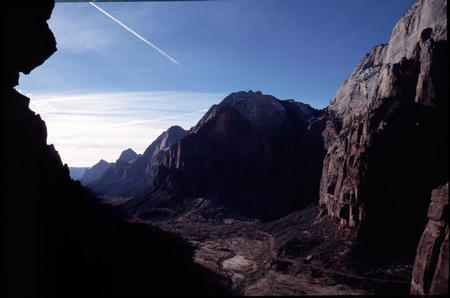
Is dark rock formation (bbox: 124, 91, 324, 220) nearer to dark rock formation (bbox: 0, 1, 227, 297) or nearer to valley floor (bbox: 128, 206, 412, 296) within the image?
valley floor (bbox: 128, 206, 412, 296)

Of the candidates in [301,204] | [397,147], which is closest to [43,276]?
[397,147]

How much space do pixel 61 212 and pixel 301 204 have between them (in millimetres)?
69464

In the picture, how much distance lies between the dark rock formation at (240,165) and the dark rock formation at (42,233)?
58.2m

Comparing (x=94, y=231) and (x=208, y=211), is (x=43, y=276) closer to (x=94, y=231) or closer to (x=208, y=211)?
(x=94, y=231)

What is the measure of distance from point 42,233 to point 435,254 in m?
29.1

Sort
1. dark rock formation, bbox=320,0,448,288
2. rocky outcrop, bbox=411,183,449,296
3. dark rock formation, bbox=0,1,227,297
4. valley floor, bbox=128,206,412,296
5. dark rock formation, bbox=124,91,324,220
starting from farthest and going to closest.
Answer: dark rock formation, bbox=124,91,324,220
dark rock formation, bbox=320,0,448,288
valley floor, bbox=128,206,412,296
rocky outcrop, bbox=411,183,449,296
dark rock formation, bbox=0,1,227,297

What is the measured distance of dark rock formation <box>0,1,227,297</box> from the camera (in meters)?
19.0

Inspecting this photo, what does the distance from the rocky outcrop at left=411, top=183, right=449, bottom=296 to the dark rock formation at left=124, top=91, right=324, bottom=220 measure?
65.4m

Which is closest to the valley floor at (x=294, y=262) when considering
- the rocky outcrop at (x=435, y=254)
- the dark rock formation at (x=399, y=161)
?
the dark rock formation at (x=399, y=161)

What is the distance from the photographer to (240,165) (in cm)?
10550

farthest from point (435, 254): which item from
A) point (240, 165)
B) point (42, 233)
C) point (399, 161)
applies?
point (240, 165)

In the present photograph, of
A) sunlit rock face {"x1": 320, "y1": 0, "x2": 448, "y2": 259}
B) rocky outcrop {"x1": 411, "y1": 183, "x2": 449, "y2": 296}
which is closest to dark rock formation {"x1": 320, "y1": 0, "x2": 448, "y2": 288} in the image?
sunlit rock face {"x1": 320, "y1": 0, "x2": 448, "y2": 259}

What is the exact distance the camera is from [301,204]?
84.6 metres

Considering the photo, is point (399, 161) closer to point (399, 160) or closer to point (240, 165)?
point (399, 160)
